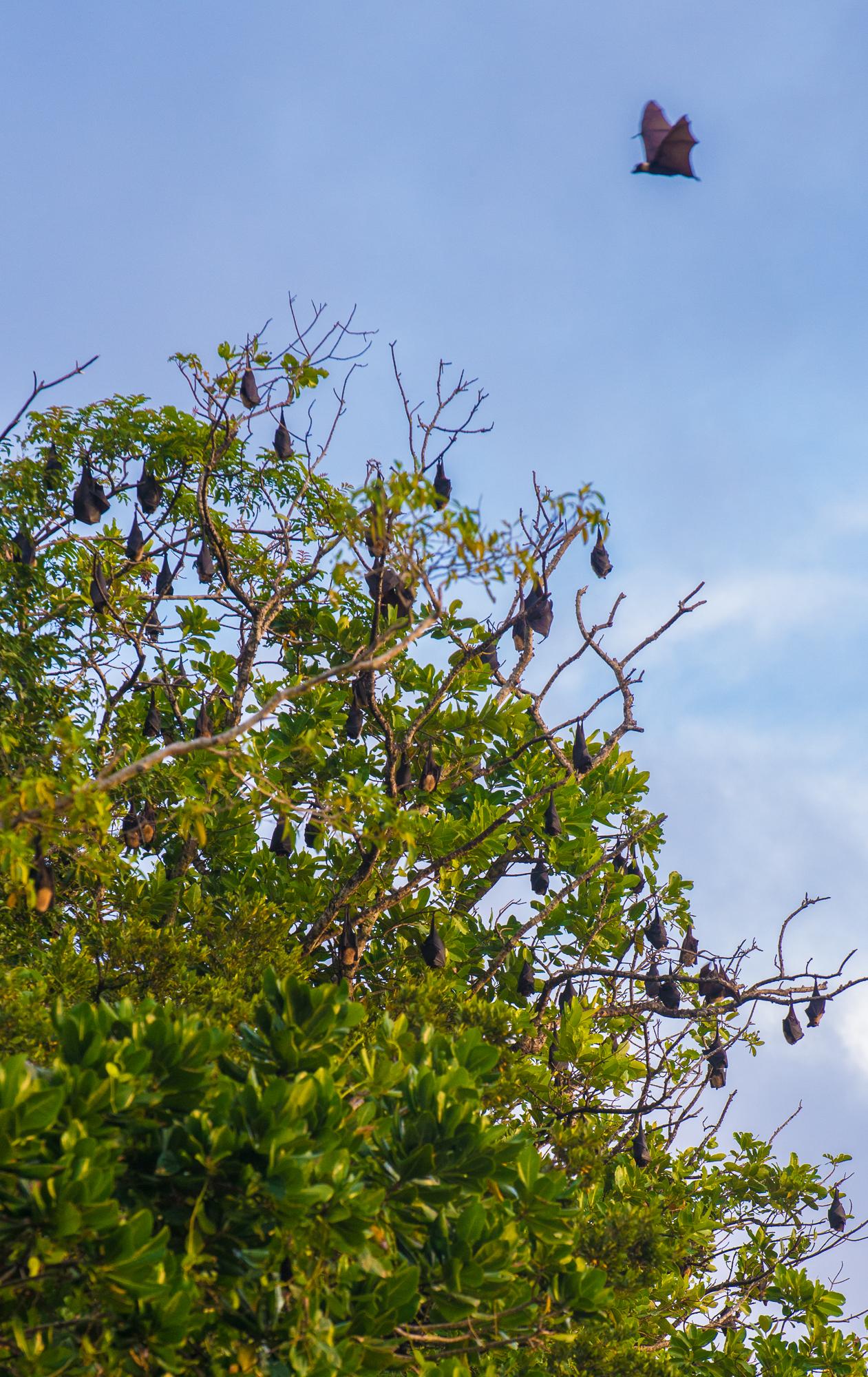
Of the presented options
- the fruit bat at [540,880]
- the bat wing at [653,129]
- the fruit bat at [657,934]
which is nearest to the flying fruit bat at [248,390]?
the bat wing at [653,129]

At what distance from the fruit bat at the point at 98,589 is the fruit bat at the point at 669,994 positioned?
6.56m

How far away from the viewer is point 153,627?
1170 cm

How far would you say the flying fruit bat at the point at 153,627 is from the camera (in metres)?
11.7

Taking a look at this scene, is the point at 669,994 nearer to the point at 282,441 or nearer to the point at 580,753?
the point at 580,753

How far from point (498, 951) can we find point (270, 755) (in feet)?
11.3

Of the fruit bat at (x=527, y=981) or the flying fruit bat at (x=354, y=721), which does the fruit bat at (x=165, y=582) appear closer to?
the flying fruit bat at (x=354, y=721)

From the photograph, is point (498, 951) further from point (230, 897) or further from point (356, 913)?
point (230, 897)

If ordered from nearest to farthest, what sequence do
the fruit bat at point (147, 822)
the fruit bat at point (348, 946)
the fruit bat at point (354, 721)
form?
the fruit bat at point (147, 822)
the fruit bat at point (348, 946)
the fruit bat at point (354, 721)

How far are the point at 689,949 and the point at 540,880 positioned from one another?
7.79ft

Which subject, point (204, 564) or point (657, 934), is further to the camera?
point (657, 934)

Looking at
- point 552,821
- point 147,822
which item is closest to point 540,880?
point 552,821

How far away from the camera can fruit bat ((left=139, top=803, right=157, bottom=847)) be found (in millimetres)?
9438

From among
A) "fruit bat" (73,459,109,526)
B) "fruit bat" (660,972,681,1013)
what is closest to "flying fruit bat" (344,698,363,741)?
"fruit bat" (73,459,109,526)

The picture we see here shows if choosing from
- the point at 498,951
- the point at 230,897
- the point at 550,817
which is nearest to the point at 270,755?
the point at 230,897
